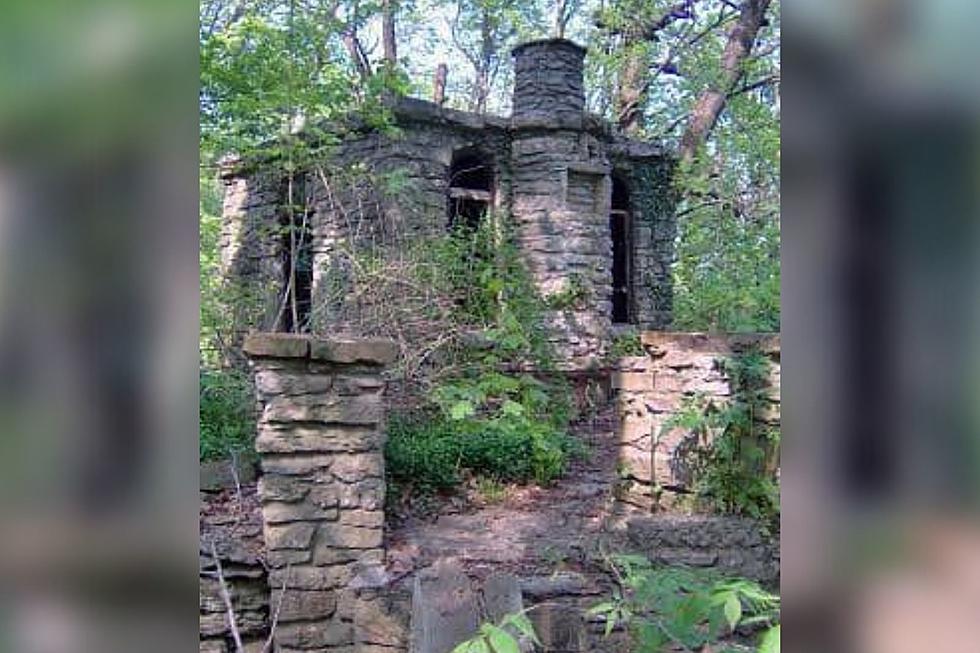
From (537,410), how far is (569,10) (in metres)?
10.8

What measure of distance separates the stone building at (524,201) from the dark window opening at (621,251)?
0.6 inches

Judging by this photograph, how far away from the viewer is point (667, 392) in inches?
207

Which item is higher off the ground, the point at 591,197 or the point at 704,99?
the point at 704,99

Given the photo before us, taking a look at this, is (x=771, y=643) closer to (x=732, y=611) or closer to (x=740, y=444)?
(x=732, y=611)

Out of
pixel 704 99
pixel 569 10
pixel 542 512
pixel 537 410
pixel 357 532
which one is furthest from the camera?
pixel 569 10

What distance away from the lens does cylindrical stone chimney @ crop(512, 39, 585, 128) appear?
9617 mm

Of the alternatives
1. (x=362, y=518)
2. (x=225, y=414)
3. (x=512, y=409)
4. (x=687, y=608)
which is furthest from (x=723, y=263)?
(x=687, y=608)

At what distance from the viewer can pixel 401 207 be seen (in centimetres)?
823

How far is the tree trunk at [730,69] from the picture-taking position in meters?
11.2

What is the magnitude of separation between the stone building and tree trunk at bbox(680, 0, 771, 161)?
118cm

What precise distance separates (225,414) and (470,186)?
4.44 m
